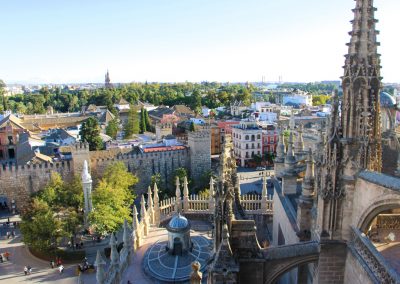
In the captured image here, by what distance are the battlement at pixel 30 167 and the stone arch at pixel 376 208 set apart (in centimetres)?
3690

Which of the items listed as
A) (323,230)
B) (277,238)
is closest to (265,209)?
(277,238)

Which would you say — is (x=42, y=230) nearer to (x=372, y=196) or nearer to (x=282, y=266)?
(x=282, y=266)

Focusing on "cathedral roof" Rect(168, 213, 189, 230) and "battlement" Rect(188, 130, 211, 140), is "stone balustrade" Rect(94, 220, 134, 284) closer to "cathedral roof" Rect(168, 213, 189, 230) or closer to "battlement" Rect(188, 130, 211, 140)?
"cathedral roof" Rect(168, 213, 189, 230)

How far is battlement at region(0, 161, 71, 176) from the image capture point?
39.5 metres

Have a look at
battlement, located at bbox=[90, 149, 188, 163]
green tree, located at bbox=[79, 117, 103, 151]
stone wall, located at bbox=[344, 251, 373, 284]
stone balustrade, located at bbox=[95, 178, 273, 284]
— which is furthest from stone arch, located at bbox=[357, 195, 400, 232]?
green tree, located at bbox=[79, 117, 103, 151]

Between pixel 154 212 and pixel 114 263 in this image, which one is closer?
pixel 114 263

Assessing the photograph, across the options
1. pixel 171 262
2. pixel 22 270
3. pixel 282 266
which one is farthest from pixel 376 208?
pixel 22 270

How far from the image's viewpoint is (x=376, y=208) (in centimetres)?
929

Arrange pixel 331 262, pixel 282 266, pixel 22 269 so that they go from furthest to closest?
pixel 22 269
pixel 331 262
pixel 282 266

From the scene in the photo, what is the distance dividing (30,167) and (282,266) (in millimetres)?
36706

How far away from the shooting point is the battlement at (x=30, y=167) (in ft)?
129

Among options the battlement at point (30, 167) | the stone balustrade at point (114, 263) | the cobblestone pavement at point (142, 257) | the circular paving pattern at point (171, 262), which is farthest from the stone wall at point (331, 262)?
the battlement at point (30, 167)

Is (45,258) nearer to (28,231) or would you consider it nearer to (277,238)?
(28,231)

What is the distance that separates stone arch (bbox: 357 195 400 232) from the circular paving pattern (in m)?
9.83
